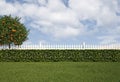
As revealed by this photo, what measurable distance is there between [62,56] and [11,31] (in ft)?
28.9

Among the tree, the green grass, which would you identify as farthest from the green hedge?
the green grass

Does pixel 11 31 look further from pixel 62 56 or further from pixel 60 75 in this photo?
pixel 60 75

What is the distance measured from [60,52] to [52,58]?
2.83ft

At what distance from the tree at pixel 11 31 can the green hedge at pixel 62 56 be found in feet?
18.9

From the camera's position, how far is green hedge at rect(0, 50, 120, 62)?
26.7 metres

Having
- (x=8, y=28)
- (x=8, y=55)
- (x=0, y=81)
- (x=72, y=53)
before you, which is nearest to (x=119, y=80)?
(x=0, y=81)

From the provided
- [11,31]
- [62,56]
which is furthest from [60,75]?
[11,31]

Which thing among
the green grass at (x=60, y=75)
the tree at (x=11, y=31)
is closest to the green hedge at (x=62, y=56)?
the tree at (x=11, y=31)

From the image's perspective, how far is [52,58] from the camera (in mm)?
26891

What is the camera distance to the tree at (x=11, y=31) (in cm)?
3288

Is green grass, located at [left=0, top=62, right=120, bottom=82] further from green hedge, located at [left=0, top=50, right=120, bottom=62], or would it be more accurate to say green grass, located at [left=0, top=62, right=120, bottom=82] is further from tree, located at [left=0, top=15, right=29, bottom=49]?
tree, located at [left=0, top=15, right=29, bottom=49]

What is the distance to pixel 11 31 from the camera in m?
33.4

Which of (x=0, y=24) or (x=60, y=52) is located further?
(x=0, y=24)

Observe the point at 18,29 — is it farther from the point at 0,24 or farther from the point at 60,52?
the point at 60,52
